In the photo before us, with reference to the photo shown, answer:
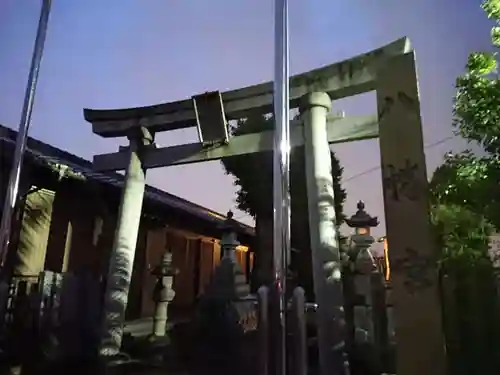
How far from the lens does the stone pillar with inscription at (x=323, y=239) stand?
3549 millimetres

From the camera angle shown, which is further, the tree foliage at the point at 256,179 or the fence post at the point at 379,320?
the tree foliage at the point at 256,179

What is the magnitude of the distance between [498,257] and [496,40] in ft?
7.87

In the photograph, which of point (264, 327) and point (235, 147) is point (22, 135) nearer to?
point (235, 147)

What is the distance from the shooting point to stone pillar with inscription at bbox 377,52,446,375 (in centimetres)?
223

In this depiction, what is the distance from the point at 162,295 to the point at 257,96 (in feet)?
11.0

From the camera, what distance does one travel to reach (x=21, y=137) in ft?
13.5

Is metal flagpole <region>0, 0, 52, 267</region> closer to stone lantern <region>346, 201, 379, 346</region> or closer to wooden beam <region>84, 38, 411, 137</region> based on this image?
wooden beam <region>84, 38, 411, 137</region>

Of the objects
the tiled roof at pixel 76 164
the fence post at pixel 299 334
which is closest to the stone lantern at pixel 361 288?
the fence post at pixel 299 334

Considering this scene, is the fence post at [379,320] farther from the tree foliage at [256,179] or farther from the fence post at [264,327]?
the tree foliage at [256,179]

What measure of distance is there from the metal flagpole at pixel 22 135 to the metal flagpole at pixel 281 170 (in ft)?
8.63

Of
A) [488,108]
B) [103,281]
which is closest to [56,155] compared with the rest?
[103,281]

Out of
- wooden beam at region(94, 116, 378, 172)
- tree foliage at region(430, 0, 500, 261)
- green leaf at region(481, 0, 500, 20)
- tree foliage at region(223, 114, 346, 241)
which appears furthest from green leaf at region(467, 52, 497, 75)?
tree foliage at region(223, 114, 346, 241)

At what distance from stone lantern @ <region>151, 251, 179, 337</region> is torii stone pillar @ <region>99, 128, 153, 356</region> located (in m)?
1.12

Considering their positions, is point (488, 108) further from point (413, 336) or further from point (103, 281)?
point (103, 281)
